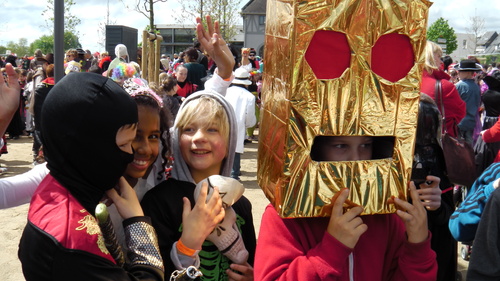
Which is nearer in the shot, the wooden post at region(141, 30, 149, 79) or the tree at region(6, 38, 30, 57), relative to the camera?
the wooden post at region(141, 30, 149, 79)

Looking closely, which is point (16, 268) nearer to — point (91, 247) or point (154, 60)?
point (154, 60)

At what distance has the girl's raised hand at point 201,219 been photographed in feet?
5.47

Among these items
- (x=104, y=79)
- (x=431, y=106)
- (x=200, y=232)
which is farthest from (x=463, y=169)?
(x=104, y=79)

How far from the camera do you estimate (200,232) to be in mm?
1668

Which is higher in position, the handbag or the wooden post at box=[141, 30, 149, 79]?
the wooden post at box=[141, 30, 149, 79]

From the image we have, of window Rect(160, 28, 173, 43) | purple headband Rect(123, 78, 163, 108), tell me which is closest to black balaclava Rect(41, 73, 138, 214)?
purple headband Rect(123, 78, 163, 108)

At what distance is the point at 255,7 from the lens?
171 ft

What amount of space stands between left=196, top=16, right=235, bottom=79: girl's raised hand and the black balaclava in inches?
31.5

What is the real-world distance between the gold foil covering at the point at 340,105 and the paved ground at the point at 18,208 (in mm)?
3241

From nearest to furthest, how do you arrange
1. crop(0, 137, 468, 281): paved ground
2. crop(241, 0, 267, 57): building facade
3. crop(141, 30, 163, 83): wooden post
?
crop(141, 30, 163, 83): wooden post < crop(0, 137, 468, 281): paved ground < crop(241, 0, 267, 57): building facade

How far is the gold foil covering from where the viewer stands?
1447 millimetres

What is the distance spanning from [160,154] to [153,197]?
0.22 meters

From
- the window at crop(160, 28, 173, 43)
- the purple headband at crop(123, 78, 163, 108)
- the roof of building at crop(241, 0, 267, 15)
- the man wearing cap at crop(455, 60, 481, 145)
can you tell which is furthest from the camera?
the window at crop(160, 28, 173, 43)

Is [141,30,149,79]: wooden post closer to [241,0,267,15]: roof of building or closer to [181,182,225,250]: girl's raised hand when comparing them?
[181,182,225,250]: girl's raised hand
